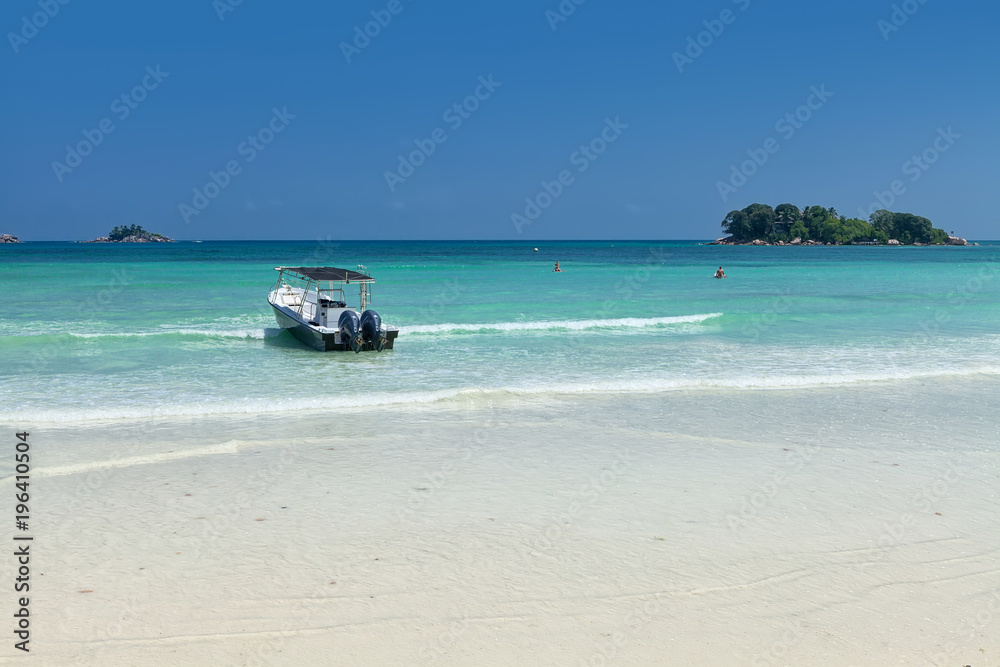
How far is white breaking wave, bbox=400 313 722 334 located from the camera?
69.2ft

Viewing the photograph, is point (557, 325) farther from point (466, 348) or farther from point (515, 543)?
point (515, 543)

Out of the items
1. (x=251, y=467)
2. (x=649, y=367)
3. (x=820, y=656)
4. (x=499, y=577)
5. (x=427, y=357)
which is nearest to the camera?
(x=820, y=656)

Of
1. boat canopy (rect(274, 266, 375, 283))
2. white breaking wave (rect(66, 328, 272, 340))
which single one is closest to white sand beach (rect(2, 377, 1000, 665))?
boat canopy (rect(274, 266, 375, 283))

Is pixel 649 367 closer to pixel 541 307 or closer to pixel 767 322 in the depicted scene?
pixel 767 322

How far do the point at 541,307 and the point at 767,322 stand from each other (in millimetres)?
8549

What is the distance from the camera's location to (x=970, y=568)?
5.34 m

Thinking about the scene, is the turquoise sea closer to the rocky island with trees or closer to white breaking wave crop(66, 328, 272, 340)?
white breaking wave crop(66, 328, 272, 340)

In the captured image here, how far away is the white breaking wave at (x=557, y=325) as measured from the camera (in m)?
21.1

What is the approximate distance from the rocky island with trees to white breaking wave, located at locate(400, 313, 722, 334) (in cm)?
16347

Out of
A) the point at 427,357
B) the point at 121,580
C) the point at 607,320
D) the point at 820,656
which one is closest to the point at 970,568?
the point at 820,656

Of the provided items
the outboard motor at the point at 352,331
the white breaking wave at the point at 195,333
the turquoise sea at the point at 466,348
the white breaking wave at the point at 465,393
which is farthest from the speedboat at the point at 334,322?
the white breaking wave at the point at 465,393

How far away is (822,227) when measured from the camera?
575 feet

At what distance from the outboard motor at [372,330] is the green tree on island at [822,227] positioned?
17513 cm

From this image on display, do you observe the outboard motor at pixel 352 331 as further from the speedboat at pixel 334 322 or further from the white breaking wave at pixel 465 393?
the white breaking wave at pixel 465 393
